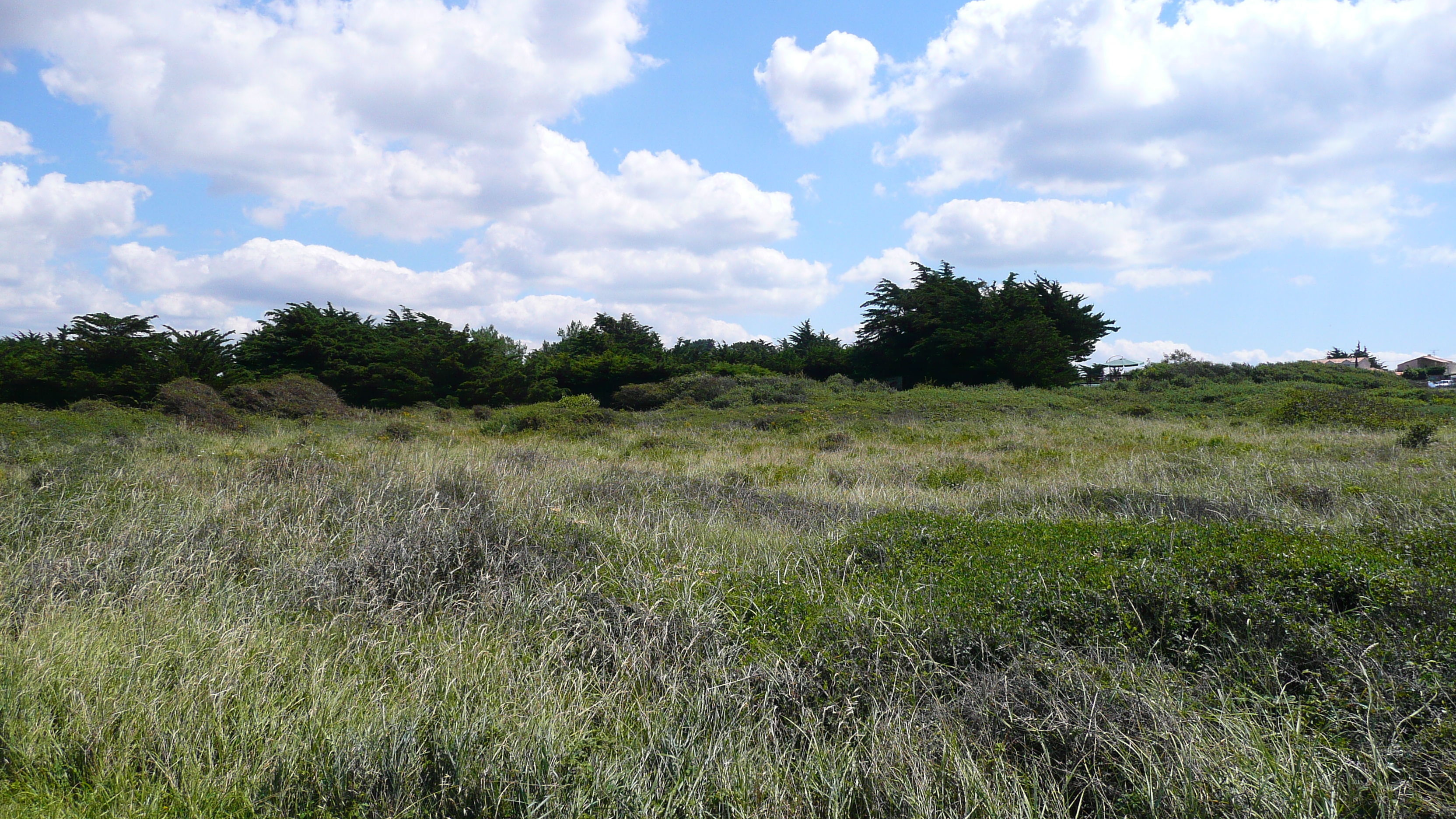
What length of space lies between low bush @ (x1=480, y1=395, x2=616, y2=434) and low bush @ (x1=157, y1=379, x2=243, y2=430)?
5.10m

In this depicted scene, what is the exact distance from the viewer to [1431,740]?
2.52 metres

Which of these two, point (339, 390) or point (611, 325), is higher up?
point (611, 325)

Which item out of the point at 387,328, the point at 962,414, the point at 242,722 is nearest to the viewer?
the point at 242,722

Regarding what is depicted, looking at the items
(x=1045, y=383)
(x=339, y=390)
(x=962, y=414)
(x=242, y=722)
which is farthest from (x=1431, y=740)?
(x=1045, y=383)

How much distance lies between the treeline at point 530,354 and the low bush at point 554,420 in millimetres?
6556

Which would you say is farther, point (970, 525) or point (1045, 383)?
point (1045, 383)

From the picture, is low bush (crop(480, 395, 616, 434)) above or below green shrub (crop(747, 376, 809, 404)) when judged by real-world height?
below

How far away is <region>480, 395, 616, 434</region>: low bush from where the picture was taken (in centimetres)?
1703

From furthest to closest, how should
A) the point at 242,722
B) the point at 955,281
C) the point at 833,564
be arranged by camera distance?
the point at 955,281
the point at 833,564
the point at 242,722

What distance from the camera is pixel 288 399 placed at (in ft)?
63.4

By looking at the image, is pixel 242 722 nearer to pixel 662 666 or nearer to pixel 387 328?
pixel 662 666

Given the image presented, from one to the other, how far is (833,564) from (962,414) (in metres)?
16.5

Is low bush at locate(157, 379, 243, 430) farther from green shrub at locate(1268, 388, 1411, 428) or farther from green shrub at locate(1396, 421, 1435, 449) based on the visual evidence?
green shrub at locate(1268, 388, 1411, 428)

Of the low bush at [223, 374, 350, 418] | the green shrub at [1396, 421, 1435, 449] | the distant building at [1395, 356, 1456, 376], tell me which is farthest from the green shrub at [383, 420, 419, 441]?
the distant building at [1395, 356, 1456, 376]
